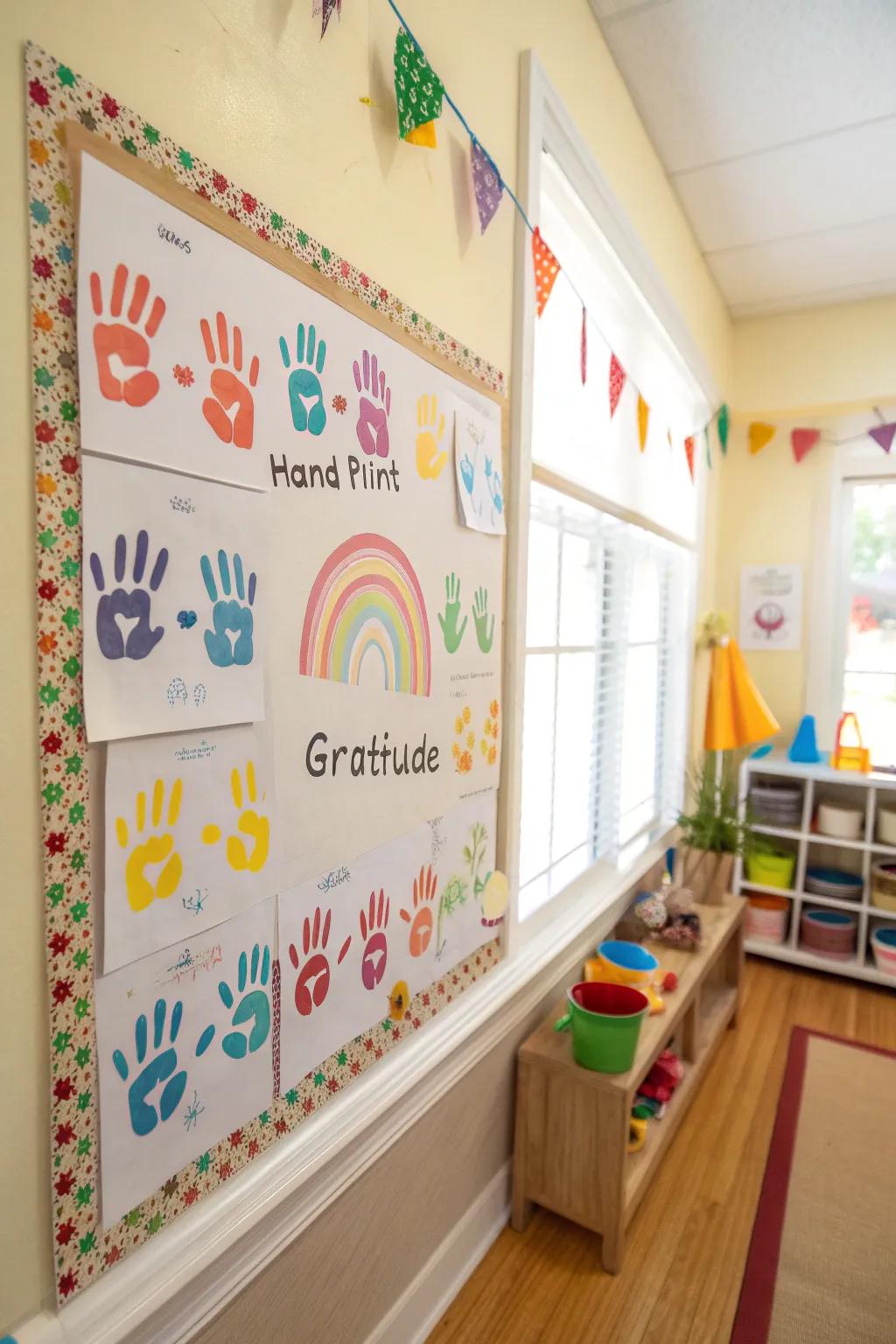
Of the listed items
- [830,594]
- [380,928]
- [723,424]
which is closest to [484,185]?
[380,928]

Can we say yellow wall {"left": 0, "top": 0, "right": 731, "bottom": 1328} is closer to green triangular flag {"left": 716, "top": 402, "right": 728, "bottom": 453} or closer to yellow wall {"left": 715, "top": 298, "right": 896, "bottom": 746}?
green triangular flag {"left": 716, "top": 402, "right": 728, "bottom": 453}

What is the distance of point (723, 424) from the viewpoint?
10.5ft

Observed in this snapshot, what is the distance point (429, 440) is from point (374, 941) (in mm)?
749

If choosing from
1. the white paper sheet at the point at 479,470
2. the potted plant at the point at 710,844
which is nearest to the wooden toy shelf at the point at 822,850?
the potted plant at the point at 710,844

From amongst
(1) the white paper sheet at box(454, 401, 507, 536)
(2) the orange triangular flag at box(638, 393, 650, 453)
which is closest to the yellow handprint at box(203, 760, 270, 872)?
(1) the white paper sheet at box(454, 401, 507, 536)

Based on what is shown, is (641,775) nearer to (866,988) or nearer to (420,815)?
(866,988)

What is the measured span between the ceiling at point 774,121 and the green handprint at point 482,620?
1379mm

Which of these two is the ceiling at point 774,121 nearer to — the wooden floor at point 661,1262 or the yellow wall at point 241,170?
the yellow wall at point 241,170

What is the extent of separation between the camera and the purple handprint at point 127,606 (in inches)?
26.8

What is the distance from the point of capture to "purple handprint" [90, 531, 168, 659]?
0.68 meters

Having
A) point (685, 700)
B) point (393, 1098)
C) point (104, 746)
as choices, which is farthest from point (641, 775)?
point (104, 746)

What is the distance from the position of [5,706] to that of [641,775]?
2.26m

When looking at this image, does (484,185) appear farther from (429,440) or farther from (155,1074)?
(155,1074)

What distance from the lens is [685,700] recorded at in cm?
296
